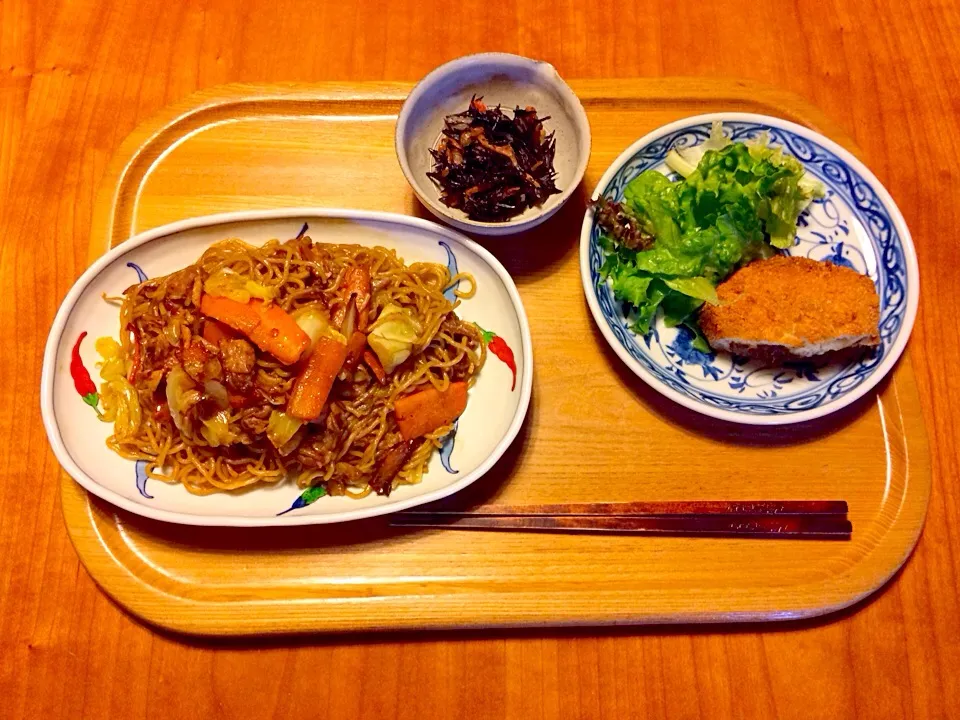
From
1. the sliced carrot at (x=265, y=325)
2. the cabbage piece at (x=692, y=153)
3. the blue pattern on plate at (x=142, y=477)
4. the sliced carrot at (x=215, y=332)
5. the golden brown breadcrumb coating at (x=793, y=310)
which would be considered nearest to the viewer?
the sliced carrot at (x=265, y=325)

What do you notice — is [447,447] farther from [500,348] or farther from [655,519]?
[655,519]

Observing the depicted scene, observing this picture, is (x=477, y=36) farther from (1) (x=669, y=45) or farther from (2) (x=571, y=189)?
(2) (x=571, y=189)

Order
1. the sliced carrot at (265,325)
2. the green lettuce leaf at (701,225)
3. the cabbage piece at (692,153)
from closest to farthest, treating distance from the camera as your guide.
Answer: the sliced carrot at (265,325) < the green lettuce leaf at (701,225) < the cabbage piece at (692,153)

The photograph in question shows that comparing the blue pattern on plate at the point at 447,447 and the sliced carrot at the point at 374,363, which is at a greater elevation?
the sliced carrot at the point at 374,363

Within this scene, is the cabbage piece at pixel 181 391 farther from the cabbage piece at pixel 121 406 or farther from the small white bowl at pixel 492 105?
the small white bowl at pixel 492 105

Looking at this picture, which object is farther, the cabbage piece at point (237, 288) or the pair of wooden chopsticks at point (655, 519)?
the pair of wooden chopsticks at point (655, 519)

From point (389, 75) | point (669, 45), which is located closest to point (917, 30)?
point (669, 45)

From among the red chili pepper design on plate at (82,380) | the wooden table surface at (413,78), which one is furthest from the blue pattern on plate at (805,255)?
the red chili pepper design on plate at (82,380)
